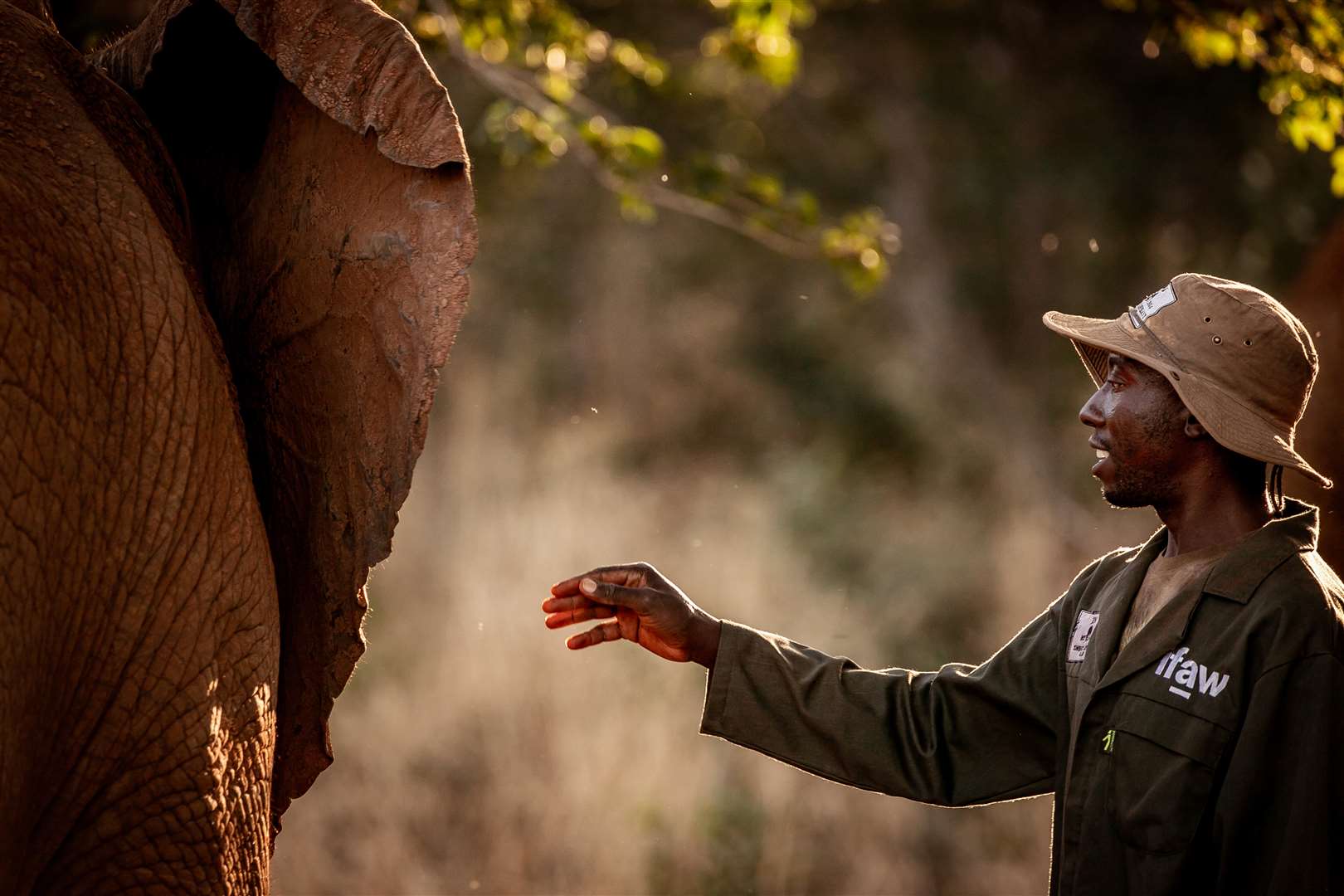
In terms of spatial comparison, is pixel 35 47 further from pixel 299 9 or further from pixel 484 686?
pixel 484 686

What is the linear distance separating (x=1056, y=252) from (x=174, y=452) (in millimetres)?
11968

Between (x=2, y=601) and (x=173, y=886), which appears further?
(x=173, y=886)

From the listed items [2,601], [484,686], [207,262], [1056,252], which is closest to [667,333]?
[1056,252]

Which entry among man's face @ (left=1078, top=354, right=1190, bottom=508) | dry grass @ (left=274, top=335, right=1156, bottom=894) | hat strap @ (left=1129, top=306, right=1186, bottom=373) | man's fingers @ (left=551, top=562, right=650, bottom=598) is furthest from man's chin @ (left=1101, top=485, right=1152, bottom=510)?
dry grass @ (left=274, top=335, right=1156, bottom=894)

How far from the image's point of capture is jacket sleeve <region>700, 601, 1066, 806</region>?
8.14 feet

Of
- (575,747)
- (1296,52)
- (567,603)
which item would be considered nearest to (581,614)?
(567,603)

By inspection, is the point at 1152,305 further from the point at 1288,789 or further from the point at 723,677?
the point at 723,677

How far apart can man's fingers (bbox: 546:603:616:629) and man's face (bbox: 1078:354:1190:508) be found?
2.79 feet

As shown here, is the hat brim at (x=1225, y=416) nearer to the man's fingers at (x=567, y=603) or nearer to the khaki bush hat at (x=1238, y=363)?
the khaki bush hat at (x=1238, y=363)

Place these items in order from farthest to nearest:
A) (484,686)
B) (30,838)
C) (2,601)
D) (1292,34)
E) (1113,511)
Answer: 1. (1113,511)
2. (484,686)
3. (1292,34)
4. (30,838)
5. (2,601)

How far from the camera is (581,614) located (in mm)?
2498

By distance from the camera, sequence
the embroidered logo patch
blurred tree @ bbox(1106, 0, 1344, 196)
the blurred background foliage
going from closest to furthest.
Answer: the embroidered logo patch, blurred tree @ bbox(1106, 0, 1344, 196), the blurred background foliage

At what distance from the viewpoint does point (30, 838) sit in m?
1.70

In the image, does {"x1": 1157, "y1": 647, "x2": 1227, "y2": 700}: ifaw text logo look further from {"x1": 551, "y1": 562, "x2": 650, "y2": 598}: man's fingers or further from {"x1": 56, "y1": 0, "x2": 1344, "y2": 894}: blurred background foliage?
{"x1": 56, "y1": 0, "x2": 1344, "y2": 894}: blurred background foliage
